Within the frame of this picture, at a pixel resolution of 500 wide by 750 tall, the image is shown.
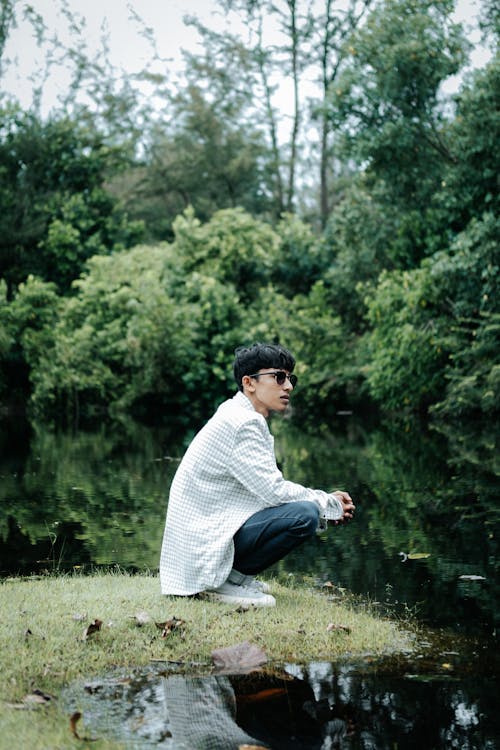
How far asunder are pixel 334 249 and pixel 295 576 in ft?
71.2

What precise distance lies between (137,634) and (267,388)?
1517 mm

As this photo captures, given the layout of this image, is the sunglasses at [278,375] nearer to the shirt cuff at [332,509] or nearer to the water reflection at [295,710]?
the shirt cuff at [332,509]

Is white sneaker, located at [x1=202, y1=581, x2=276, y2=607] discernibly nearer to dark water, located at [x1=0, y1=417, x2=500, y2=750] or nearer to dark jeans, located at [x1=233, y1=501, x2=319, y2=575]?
dark jeans, located at [x1=233, y1=501, x2=319, y2=575]

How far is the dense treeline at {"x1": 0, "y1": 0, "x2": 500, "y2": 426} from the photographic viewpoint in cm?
1927

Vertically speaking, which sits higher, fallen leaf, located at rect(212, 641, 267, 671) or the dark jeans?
the dark jeans

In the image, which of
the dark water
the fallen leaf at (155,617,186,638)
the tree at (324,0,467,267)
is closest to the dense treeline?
the tree at (324,0,467,267)

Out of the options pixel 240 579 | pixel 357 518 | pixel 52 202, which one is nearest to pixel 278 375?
pixel 240 579

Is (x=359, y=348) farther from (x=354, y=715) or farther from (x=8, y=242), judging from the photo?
(x=354, y=715)

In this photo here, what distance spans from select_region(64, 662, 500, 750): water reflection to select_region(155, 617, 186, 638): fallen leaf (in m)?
0.33

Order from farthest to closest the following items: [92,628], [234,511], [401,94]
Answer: [401,94]
[234,511]
[92,628]

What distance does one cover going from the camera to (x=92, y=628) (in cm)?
426

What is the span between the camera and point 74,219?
34.0 metres

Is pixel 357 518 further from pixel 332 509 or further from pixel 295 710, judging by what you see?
pixel 295 710

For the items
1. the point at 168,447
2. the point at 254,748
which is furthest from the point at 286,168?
the point at 254,748
